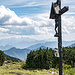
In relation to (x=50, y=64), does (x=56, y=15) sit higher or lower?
higher

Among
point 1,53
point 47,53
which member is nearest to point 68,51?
point 47,53

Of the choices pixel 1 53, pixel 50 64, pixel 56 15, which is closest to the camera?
pixel 56 15

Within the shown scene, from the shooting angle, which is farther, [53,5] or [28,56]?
[28,56]

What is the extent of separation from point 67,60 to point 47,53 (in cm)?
255

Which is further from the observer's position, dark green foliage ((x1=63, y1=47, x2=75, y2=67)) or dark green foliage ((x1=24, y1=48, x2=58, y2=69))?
dark green foliage ((x1=63, y1=47, x2=75, y2=67))

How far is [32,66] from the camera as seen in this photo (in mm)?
18438

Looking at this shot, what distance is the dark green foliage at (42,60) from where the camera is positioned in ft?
58.7

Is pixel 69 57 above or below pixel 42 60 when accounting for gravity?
above

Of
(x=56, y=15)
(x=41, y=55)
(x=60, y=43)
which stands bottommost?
(x=41, y=55)

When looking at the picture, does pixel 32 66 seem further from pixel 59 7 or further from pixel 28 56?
pixel 59 7

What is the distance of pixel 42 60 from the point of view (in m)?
18.0

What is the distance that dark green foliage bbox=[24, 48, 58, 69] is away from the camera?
17906mm

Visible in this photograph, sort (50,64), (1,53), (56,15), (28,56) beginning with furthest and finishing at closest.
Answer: (1,53) → (28,56) → (50,64) → (56,15)

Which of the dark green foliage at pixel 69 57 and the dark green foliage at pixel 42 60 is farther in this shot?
the dark green foliage at pixel 69 57
